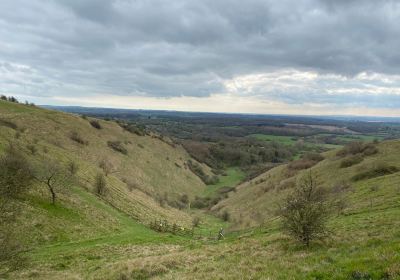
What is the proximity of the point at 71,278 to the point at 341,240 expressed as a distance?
44.4 ft

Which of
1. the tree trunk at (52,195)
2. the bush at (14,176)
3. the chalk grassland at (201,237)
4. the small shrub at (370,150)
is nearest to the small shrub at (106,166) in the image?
the chalk grassland at (201,237)

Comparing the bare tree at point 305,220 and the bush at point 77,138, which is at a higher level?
the bare tree at point 305,220

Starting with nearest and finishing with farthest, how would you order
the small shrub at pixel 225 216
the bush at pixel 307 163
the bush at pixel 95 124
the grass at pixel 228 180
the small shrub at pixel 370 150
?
the small shrub at pixel 370 150
the small shrub at pixel 225 216
the bush at pixel 307 163
the bush at pixel 95 124
the grass at pixel 228 180

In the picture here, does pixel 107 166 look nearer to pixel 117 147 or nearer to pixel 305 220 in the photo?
pixel 117 147

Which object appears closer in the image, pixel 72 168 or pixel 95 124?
pixel 72 168

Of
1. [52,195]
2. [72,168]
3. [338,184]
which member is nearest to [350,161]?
[338,184]

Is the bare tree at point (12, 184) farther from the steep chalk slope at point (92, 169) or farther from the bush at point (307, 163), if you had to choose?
the bush at point (307, 163)

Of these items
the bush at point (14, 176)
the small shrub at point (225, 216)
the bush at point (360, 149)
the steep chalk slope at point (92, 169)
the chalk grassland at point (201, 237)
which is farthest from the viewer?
the small shrub at point (225, 216)

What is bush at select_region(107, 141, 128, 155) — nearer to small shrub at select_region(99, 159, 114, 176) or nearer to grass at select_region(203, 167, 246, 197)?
small shrub at select_region(99, 159, 114, 176)

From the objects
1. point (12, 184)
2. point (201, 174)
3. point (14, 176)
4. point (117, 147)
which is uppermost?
point (14, 176)

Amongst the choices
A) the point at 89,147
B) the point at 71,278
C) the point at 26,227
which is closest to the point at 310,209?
the point at 71,278

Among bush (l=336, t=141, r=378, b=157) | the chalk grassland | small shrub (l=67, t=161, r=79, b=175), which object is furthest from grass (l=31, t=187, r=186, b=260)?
bush (l=336, t=141, r=378, b=157)

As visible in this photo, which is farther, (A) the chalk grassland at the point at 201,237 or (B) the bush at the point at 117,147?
(B) the bush at the point at 117,147

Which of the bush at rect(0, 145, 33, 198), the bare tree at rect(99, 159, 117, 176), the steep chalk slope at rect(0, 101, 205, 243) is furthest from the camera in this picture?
the bare tree at rect(99, 159, 117, 176)
